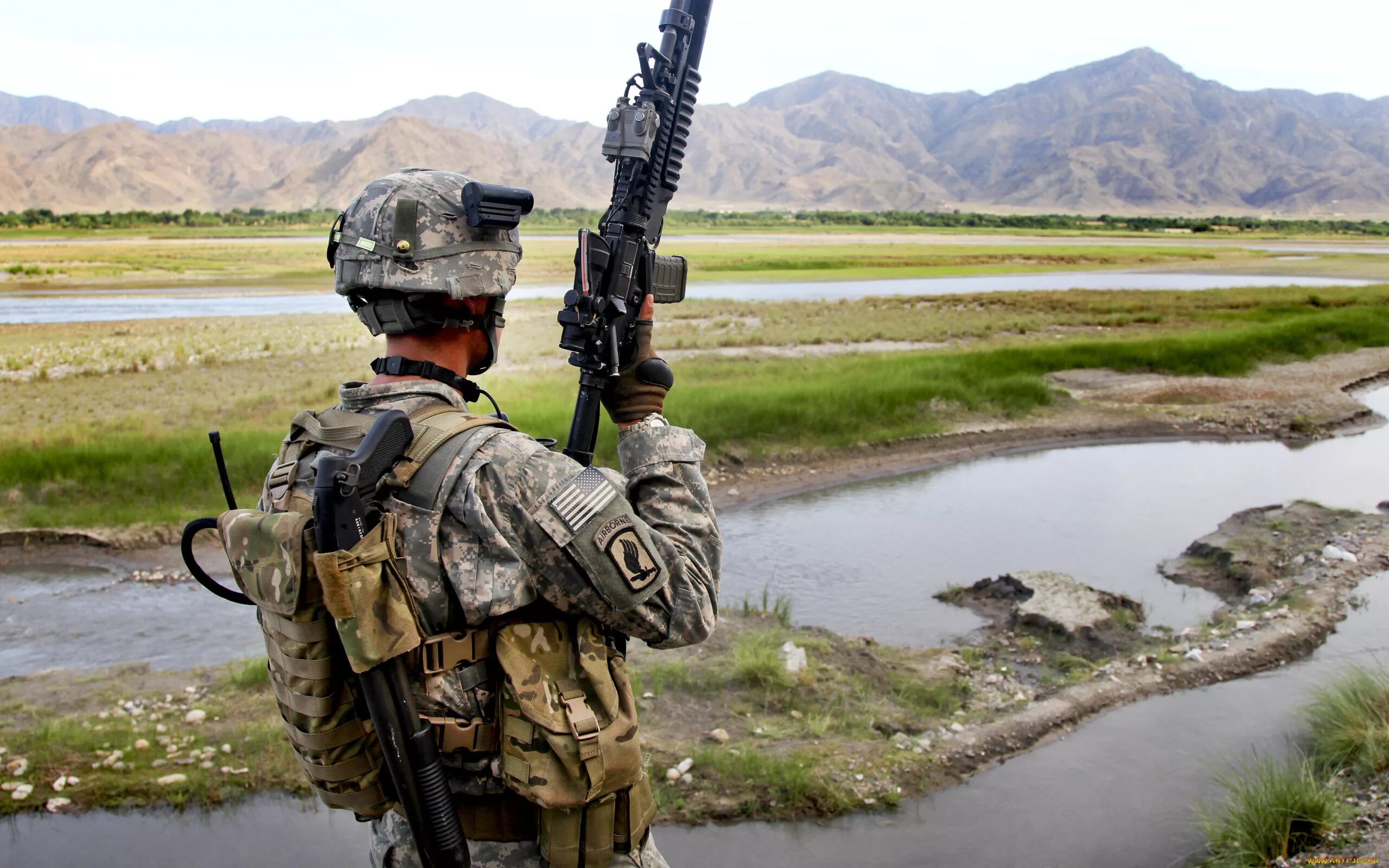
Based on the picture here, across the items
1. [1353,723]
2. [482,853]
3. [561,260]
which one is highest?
[561,260]

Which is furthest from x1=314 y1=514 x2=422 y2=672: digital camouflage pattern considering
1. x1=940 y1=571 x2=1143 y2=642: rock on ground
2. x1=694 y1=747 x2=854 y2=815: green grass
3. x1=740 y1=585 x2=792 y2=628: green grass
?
x1=940 y1=571 x2=1143 y2=642: rock on ground

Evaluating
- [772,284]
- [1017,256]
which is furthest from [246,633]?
[1017,256]

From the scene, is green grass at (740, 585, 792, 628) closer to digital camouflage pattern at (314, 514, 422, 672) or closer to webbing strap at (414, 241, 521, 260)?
webbing strap at (414, 241, 521, 260)

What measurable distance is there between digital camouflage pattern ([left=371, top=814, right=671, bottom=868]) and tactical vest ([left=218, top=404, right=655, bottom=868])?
0.09 ft

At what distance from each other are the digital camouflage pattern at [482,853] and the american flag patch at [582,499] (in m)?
0.81

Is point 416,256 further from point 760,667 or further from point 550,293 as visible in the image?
point 550,293

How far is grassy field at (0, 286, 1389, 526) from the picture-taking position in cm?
1104

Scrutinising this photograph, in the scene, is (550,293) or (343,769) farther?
(550,293)

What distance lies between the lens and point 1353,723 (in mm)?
5438

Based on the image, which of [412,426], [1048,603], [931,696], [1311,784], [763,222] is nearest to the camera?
[412,426]

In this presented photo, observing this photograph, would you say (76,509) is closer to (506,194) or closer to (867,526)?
(867,526)

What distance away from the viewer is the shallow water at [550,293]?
3056cm

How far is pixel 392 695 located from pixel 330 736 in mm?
232

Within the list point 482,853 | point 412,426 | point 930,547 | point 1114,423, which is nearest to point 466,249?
point 412,426
